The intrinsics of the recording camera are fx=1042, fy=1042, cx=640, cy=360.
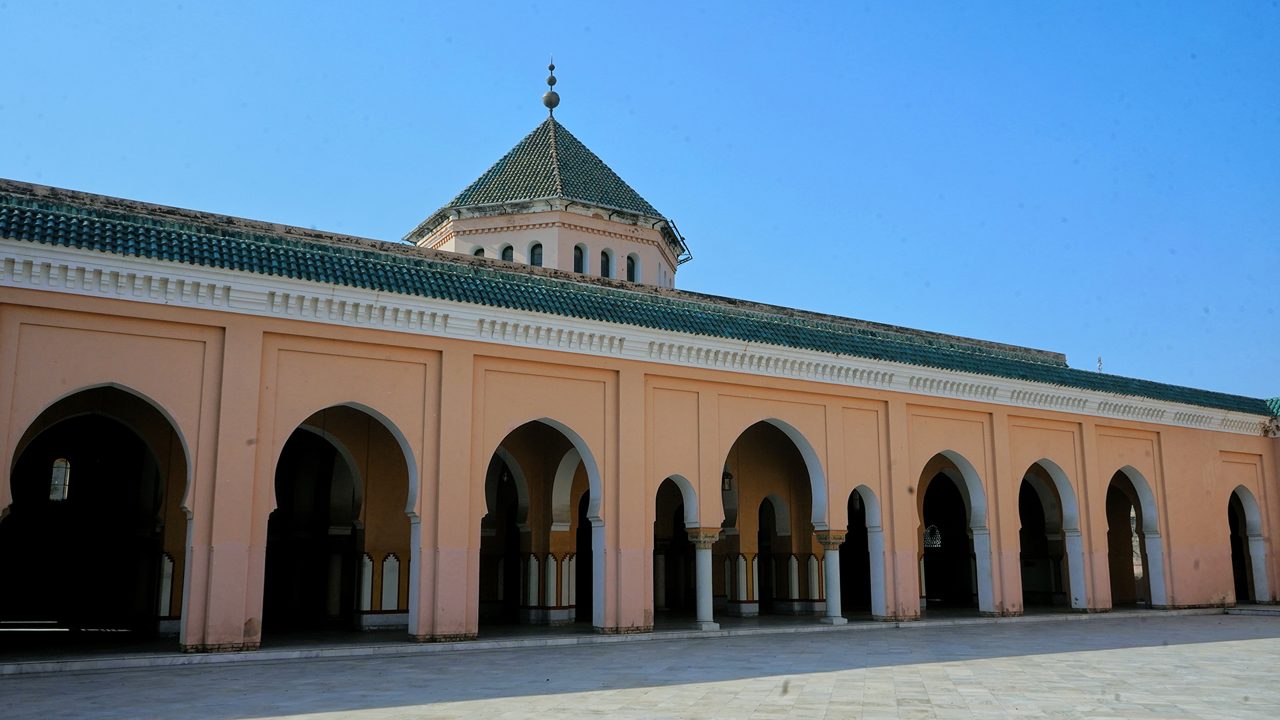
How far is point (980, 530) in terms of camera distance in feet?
51.7

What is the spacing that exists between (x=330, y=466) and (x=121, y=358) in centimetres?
518

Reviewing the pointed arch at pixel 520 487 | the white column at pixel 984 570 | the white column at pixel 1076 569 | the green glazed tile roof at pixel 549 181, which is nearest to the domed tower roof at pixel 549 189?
the green glazed tile roof at pixel 549 181

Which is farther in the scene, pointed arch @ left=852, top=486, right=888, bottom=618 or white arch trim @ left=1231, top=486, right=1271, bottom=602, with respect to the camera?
white arch trim @ left=1231, top=486, right=1271, bottom=602

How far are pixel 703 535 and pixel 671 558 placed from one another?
510 cm

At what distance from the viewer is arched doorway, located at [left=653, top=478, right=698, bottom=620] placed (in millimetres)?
17344

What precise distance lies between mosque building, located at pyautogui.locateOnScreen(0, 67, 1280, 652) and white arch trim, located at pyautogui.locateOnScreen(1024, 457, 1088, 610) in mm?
70

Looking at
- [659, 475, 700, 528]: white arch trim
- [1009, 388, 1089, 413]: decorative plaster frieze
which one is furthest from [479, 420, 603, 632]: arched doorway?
[1009, 388, 1089, 413]: decorative plaster frieze

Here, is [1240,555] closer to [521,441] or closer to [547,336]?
[521,441]

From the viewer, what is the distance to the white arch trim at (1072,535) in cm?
1666

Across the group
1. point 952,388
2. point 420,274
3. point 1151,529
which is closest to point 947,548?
point 1151,529

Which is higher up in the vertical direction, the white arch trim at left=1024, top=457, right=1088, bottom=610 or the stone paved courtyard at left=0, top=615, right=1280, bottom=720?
the white arch trim at left=1024, top=457, right=1088, bottom=610

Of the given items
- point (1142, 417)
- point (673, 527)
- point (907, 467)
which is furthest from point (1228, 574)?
point (673, 527)

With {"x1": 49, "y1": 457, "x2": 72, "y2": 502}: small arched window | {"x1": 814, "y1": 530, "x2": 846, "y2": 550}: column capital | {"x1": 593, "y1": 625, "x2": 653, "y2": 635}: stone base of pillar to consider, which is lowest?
{"x1": 593, "y1": 625, "x2": 653, "y2": 635}: stone base of pillar

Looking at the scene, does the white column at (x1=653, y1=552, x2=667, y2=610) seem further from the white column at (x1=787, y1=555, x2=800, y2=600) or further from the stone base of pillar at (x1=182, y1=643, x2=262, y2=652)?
the stone base of pillar at (x1=182, y1=643, x2=262, y2=652)
